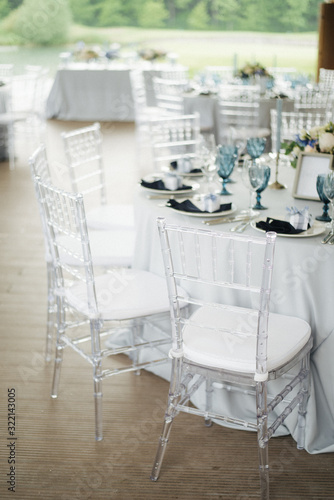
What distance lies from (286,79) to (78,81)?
3.40 metres

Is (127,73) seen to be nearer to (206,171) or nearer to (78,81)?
(78,81)

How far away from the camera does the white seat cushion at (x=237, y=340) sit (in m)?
2.15

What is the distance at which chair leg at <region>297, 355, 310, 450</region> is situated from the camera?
2.40 metres

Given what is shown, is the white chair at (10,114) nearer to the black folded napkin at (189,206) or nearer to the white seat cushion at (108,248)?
the white seat cushion at (108,248)

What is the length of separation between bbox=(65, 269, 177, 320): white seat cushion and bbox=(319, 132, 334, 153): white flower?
90 centimetres

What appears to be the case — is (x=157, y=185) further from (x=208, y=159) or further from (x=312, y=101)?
(x=312, y=101)

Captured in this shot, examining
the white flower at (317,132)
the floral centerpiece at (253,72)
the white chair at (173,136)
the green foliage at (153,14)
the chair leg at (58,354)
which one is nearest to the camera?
the chair leg at (58,354)

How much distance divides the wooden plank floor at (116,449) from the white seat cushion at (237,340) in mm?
462

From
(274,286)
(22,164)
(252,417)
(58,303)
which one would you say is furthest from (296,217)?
(22,164)

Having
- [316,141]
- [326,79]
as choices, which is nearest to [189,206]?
[316,141]

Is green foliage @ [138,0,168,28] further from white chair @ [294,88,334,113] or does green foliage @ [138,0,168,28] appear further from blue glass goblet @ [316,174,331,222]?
blue glass goblet @ [316,174,331,222]

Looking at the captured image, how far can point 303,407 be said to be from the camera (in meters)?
2.46

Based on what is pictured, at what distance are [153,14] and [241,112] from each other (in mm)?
6462

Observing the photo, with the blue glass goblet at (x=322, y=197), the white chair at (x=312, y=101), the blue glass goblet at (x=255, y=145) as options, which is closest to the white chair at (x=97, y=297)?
the blue glass goblet at (x=322, y=197)
